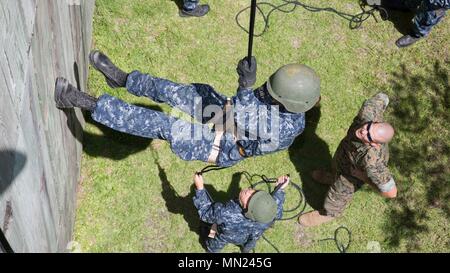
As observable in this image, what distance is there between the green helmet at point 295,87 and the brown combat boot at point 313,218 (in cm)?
206

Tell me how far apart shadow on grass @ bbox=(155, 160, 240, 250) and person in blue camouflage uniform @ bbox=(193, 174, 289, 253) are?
59cm

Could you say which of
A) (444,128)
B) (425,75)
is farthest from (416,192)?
(425,75)

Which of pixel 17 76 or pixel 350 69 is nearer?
pixel 17 76

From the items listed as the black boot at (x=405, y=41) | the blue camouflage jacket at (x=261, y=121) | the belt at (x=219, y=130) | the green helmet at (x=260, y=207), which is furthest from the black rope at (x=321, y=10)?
the green helmet at (x=260, y=207)

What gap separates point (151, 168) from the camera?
7.56 metres

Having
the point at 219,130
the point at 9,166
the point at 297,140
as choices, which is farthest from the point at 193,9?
the point at 9,166

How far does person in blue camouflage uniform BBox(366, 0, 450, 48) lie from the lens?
8.88 m

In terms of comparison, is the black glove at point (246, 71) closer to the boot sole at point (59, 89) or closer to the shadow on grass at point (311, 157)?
the boot sole at point (59, 89)

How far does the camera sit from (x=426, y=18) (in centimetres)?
905

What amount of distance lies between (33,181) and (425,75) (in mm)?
6575

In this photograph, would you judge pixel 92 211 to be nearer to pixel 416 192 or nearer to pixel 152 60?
pixel 152 60

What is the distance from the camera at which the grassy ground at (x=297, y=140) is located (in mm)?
7312

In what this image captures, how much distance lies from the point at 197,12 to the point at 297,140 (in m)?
2.50
